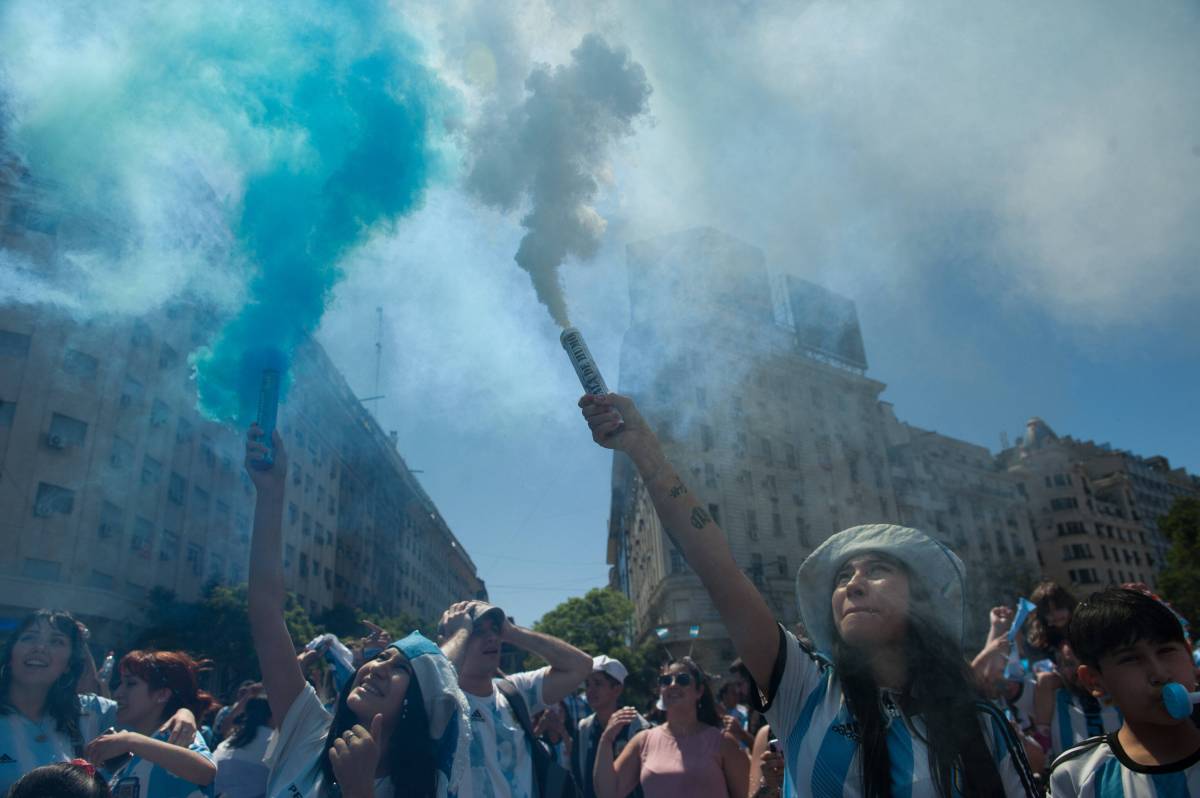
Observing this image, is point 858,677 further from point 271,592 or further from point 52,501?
point 52,501

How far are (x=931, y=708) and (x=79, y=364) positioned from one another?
25.2 meters

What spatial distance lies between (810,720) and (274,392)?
91.8 inches

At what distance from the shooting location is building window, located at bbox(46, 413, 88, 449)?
20.0 metres

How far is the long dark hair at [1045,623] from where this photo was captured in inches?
178

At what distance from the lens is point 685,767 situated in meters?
3.98

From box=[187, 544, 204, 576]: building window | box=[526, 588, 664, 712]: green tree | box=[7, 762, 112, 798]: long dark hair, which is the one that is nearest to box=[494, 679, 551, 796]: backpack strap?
box=[7, 762, 112, 798]: long dark hair

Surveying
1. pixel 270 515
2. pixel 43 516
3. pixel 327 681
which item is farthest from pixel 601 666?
pixel 43 516

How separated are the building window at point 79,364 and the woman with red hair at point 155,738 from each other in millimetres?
21183

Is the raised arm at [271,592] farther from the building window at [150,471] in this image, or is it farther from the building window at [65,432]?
the building window at [150,471]

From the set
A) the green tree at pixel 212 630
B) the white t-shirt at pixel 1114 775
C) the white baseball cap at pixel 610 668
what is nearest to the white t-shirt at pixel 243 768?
the white baseball cap at pixel 610 668

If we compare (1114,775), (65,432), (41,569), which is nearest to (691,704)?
(1114,775)

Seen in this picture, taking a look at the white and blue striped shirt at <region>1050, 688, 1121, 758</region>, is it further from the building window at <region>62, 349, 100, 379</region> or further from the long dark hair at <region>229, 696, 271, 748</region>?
the building window at <region>62, 349, 100, 379</region>

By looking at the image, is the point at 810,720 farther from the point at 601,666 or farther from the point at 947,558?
the point at 601,666

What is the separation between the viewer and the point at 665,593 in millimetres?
41438
